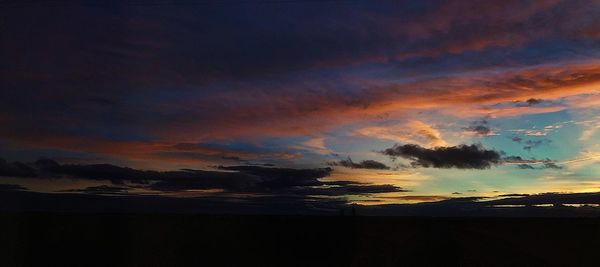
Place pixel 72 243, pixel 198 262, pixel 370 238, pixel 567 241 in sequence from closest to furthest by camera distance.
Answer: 1. pixel 198 262
2. pixel 72 243
3. pixel 370 238
4. pixel 567 241

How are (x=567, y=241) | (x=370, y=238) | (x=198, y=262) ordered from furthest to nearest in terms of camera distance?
1. (x=567, y=241)
2. (x=370, y=238)
3. (x=198, y=262)

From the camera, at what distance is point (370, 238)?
3753 centimetres

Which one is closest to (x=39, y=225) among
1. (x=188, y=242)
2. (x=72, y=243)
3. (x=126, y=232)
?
(x=126, y=232)

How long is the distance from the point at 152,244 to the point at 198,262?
6.26m

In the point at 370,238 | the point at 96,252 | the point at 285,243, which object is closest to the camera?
the point at 96,252

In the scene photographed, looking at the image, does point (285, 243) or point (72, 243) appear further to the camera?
point (285, 243)

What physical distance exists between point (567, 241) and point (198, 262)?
29.0 m

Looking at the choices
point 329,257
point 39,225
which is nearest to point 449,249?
point 329,257

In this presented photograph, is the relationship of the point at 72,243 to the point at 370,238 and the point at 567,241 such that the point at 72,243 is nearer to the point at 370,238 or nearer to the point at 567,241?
the point at 370,238

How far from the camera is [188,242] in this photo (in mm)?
32844

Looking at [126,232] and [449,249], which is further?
[126,232]

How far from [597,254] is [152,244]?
24050 millimetres

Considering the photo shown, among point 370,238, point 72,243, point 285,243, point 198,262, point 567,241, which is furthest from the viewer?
point 567,241

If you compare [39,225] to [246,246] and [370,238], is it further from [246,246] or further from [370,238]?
[370,238]
